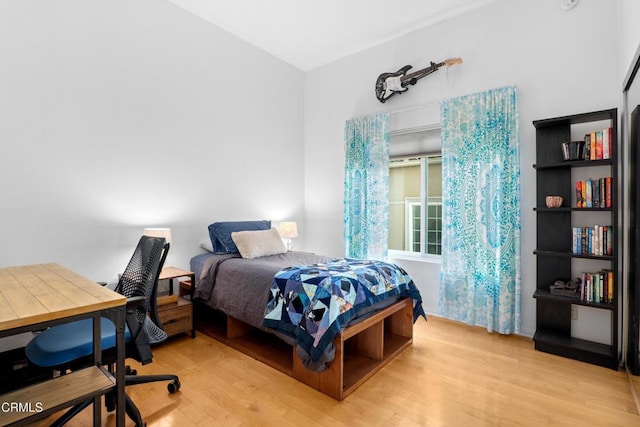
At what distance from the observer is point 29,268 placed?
188cm

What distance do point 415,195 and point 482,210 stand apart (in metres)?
0.92

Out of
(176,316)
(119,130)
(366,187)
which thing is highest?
(119,130)

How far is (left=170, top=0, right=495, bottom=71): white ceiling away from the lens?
10.3 feet

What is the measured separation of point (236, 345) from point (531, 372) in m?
2.25

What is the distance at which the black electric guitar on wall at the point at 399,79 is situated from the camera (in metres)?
3.31

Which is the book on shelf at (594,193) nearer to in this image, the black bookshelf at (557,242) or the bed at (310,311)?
the black bookshelf at (557,242)

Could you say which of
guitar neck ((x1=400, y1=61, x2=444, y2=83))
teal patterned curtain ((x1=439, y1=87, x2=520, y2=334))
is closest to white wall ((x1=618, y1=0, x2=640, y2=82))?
teal patterned curtain ((x1=439, y1=87, x2=520, y2=334))

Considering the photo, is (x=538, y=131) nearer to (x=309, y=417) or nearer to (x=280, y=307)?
(x=280, y=307)

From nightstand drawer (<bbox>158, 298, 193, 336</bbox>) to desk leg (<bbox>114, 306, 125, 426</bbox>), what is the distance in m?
1.35

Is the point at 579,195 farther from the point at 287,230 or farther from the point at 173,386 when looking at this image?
the point at 173,386

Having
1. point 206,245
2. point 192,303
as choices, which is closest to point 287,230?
point 206,245

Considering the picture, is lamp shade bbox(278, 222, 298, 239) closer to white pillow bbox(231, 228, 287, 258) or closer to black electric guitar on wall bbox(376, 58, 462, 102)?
white pillow bbox(231, 228, 287, 258)

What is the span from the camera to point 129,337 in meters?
1.61

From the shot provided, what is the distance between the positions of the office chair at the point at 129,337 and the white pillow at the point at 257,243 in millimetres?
1204
